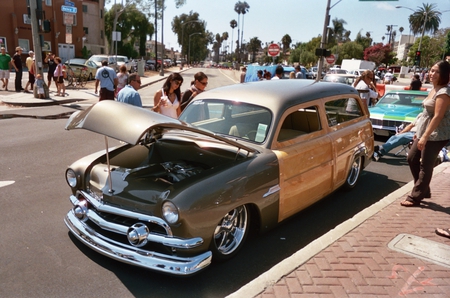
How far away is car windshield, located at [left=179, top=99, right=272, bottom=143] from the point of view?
13.7 feet

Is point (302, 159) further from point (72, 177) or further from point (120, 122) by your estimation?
point (72, 177)

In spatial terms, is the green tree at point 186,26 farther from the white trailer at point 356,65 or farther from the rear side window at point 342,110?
the rear side window at point 342,110

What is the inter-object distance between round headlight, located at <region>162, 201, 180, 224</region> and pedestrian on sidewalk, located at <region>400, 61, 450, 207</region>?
10.5 feet

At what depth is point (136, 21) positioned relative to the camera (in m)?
60.3

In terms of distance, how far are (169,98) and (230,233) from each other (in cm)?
332

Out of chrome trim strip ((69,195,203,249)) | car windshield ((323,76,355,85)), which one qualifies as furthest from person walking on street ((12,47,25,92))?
chrome trim strip ((69,195,203,249))

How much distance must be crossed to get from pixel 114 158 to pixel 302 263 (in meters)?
2.28

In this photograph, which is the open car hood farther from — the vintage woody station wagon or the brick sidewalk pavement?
the brick sidewalk pavement

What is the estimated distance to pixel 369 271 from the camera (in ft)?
10.4

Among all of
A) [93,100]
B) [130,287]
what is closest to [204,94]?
[130,287]

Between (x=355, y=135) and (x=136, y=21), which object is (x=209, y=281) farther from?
(x=136, y=21)

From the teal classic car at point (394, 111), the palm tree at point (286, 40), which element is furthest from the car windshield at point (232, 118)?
the palm tree at point (286, 40)

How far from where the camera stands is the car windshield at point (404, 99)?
1039 centimetres

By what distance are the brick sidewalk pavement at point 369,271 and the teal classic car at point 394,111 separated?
5850 mm
